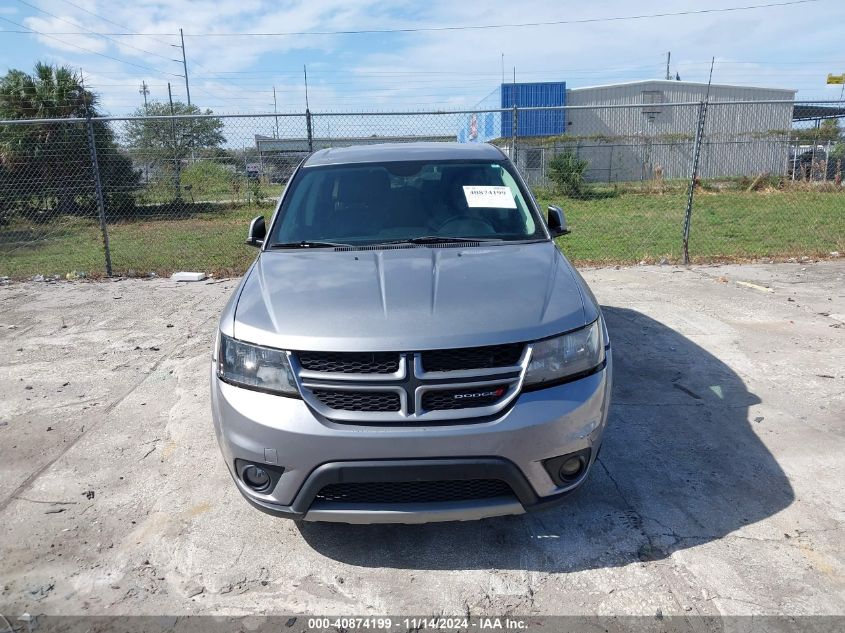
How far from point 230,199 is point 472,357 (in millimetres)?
12859

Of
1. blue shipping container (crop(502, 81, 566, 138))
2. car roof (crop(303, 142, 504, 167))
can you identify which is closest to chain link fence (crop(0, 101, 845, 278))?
car roof (crop(303, 142, 504, 167))

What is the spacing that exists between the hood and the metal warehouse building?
19.4 metres

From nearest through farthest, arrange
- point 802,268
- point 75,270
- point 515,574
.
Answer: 1. point 515,574
2. point 802,268
3. point 75,270

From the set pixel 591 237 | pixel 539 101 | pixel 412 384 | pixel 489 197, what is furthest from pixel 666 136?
pixel 412 384

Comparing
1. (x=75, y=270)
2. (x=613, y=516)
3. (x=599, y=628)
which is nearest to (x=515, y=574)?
(x=599, y=628)

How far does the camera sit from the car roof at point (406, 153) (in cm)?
414

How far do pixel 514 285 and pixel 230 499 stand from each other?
1.79 m

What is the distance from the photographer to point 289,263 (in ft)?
10.7

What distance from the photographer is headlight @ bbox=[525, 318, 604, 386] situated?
2.47 metres

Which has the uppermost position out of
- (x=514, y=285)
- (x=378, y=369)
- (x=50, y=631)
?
(x=514, y=285)

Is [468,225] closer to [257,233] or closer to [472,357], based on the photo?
[257,233]

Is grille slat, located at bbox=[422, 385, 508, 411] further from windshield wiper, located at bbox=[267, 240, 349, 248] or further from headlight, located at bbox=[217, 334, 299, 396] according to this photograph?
windshield wiper, located at bbox=[267, 240, 349, 248]

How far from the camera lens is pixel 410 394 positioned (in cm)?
238

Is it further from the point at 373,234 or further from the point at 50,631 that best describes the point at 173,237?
the point at 50,631
